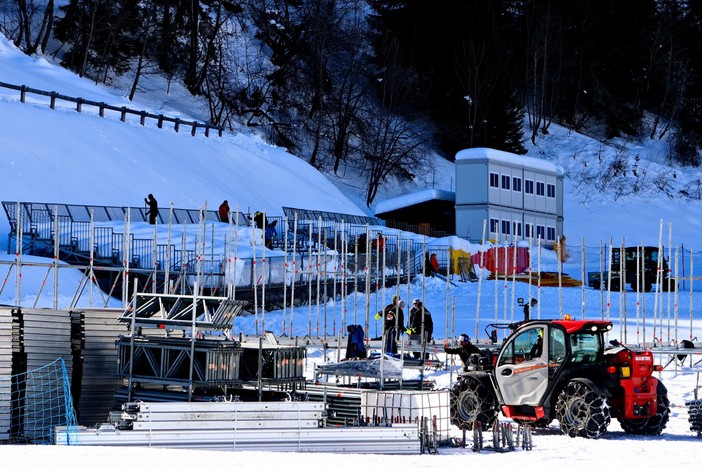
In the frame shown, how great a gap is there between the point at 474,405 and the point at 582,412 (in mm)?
1743

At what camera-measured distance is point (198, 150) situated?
52344mm

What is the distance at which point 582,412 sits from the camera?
1680 centimetres

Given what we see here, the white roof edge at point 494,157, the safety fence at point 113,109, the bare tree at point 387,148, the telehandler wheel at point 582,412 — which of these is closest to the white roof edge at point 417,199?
the white roof edge at point 494,157

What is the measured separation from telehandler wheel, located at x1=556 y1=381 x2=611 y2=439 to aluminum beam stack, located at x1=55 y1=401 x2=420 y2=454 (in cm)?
222

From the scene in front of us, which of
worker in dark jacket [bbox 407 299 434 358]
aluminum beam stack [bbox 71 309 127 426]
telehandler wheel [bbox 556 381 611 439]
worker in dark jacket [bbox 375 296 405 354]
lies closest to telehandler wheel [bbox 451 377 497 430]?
telehandler wheel [bbox 556 381 611 439]

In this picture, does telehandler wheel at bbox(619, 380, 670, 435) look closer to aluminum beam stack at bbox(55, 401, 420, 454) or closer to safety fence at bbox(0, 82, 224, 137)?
aluminum beam stack at bbox(55, 401, 420, 454)

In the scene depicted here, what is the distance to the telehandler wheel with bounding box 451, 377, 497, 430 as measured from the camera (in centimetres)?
1802

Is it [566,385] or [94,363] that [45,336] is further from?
[566,385]

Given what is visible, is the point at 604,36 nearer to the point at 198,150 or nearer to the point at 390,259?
the point at 198,150

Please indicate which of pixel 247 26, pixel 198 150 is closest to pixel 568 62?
pixel 247 26

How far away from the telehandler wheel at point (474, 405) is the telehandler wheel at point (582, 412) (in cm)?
120

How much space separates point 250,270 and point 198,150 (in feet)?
61.2

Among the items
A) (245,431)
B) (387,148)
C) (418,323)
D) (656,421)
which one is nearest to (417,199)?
(387,148)

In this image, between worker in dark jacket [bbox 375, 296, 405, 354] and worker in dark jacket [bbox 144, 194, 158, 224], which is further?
worker in dark jacket [bbox 144, 194, 158, 224]
